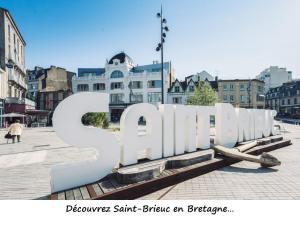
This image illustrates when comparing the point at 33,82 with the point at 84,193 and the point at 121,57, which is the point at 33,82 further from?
the point at 84,193

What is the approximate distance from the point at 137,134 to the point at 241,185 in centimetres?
310

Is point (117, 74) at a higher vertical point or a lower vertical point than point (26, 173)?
higher

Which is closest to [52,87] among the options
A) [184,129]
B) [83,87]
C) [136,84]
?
[83,87]

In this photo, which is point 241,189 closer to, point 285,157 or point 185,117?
point 185,117

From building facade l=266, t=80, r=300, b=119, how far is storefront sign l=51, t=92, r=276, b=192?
5132 centimetres

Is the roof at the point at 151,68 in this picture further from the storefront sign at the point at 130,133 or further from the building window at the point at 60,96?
the storefront sign at the point at 130,133

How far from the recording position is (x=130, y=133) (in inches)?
233

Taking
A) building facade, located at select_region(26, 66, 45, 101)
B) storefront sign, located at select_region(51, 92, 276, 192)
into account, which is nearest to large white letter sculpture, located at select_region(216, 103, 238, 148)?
storefront sign, located at select_region(51, 92, 276, 192)

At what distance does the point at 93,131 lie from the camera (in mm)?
5246

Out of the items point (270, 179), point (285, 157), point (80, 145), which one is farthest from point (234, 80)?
point (80, 145)

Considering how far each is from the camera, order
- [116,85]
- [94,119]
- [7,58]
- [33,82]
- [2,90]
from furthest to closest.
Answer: [33,82]
[116,85]
[7,58]
[2,90]
[94,119]

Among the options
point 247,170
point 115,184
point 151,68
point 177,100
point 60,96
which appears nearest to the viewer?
point 115,184

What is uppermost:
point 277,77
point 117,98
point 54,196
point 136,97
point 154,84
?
point 277,77

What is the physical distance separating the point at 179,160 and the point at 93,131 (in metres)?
2.87
